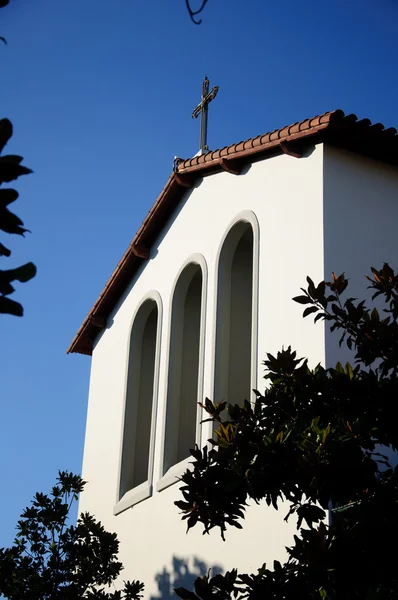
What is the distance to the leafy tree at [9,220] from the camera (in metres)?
2.87

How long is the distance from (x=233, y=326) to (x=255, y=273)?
1.22 m

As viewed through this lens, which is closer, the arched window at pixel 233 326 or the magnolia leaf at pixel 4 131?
the magnolia leaf at pixel 4 131

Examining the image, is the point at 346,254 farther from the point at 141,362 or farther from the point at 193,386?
the point at 141,362

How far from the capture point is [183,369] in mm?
12812

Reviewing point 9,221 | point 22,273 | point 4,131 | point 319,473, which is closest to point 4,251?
point 9,221

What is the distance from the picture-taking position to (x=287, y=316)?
10016 millimetres

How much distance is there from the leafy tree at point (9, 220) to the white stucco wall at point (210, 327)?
21.2ft

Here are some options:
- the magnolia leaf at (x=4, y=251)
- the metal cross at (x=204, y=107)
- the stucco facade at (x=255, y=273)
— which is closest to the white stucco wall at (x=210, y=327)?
the stucco facade at (x=255, y=273)

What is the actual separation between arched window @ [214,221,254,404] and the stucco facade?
99 millimetres

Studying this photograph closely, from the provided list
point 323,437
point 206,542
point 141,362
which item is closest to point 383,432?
point 323,437

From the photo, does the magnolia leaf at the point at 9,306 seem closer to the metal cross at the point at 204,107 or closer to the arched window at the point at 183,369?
the arched window at the point at 183,369

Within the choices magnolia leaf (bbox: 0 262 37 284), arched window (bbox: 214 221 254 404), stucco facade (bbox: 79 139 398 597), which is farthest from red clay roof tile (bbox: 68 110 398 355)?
magnolia leaf (bbox: 0 262 37 284)

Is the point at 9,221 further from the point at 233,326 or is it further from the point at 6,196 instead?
the point at 233,326

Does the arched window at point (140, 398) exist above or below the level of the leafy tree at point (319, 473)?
above
